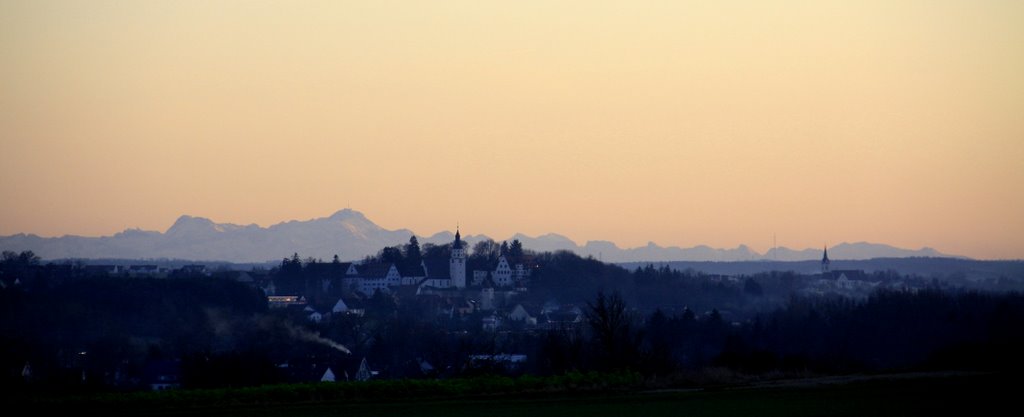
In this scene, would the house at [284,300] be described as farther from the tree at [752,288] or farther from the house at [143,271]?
the tree at [752,288]

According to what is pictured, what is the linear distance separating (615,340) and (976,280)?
114801 mm

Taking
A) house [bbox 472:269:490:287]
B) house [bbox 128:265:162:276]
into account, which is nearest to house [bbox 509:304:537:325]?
house [bbox 472:269:490:287]

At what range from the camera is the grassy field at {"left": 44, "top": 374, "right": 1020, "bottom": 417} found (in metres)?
29.2

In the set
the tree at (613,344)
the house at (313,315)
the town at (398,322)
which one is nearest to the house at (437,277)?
the town at (398,322)

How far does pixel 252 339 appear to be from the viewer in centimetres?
9156

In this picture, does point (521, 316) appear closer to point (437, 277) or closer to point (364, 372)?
point (437, 277)

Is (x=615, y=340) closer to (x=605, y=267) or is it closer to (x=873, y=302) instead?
(x=873, y=302)

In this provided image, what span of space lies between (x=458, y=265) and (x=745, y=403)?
539 ft

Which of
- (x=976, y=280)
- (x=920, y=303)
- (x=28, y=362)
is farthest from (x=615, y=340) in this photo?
(x=976, y=280)

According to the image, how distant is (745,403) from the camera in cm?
3225

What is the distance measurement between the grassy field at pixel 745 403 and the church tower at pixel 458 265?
156 metres

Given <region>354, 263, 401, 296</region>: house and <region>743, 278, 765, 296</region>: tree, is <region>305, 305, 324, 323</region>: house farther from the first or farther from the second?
<region>743, 278, 765, 296</region>: tree

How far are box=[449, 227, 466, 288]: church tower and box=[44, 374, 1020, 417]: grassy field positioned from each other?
511 feet

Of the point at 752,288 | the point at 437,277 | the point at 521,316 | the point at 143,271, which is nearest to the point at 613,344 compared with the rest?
the point at 521,316
